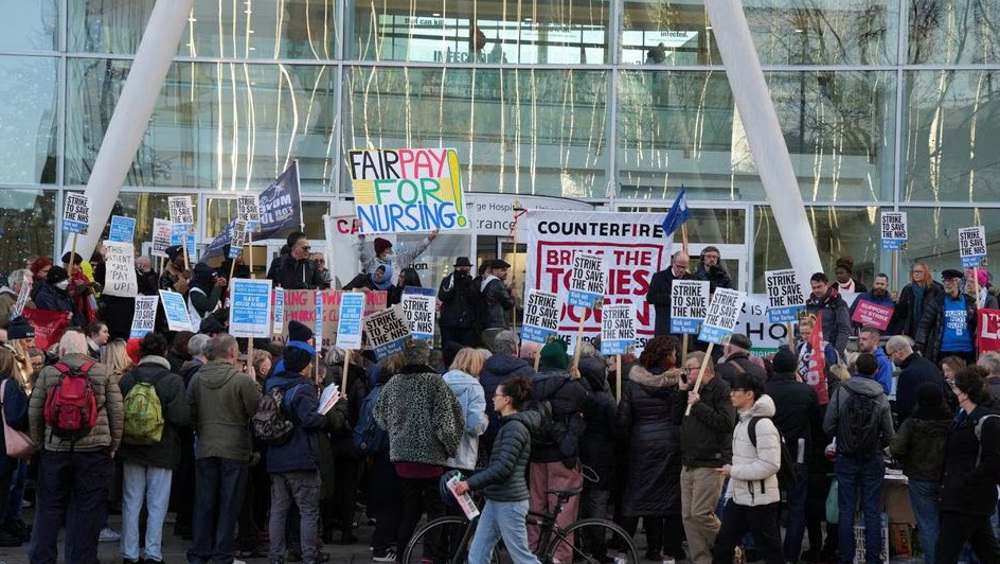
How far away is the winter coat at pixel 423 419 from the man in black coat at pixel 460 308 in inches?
221

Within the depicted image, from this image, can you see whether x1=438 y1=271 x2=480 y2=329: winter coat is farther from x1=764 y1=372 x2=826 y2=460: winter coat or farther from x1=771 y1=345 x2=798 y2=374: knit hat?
x1=771 y1=345 x2=798 y2=374: knit hat

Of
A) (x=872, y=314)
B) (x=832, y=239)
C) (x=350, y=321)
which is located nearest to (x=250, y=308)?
(x=350, y=321)

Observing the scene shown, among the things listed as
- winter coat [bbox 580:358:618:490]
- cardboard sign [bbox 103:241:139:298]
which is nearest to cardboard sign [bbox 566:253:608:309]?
winter coat [bbox 580:358:618:490]

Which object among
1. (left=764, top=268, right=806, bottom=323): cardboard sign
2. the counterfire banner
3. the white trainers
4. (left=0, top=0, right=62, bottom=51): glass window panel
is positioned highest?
(left=0, top=0, right=62, bottom=51): glass window panel

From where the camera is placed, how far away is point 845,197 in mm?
24844

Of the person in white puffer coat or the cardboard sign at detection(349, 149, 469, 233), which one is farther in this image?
the cardboard sign at detection(349, 149, 469, 233)

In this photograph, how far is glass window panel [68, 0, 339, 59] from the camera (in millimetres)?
25047

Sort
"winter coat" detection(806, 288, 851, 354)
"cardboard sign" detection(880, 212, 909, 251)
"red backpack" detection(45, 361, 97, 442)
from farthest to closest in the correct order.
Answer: "cardboard sign" detection(880, 212, 909, 251)
"winter coat" detection(806, 288, 851, 354)
"red backpack" detection(45, 361, 97, 442)

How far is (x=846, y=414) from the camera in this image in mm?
12953

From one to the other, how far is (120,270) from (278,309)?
3185 mm

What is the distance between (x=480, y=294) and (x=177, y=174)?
27.9 ft

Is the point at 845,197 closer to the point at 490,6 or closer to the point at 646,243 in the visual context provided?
the point at 490,6

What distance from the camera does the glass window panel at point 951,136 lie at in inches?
973

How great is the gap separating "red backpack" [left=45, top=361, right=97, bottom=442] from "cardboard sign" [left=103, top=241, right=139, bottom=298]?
18.4 feet
